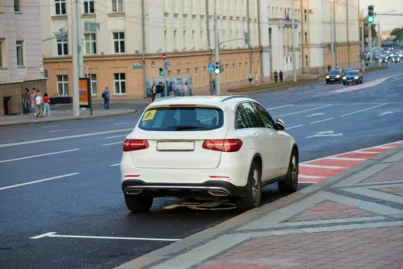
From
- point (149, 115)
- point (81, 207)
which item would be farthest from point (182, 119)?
point (81, 207)

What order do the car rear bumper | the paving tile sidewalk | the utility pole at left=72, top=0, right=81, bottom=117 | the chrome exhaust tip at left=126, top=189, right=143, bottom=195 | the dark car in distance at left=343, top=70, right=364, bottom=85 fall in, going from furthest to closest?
the dark car in distance at left=343, top=70, right=364, bottom=85
the utility pole at left=72, top=0, right=81, bottom=117
the chrome exhaust tip at left=126, top=189, right=143, bottom=195
the car rear bumper
the paving tile sidewalk

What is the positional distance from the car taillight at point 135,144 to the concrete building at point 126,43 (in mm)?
60281

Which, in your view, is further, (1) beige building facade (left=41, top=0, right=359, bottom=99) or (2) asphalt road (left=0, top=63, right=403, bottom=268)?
(1) beige building facade (left=41, top=0, right=359, bottom=99)

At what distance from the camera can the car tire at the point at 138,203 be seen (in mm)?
13180

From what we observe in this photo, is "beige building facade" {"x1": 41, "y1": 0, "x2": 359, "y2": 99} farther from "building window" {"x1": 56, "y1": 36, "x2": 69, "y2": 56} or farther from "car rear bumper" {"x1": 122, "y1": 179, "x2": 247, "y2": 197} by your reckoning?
Result: "car rear bumper" {"x1": 122, "y1": 179, "x2": 247, "y2": 197}

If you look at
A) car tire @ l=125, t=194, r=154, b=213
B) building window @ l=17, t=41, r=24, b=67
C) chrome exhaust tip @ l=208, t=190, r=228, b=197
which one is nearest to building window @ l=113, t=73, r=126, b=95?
building window @ l=17, t=41, r=24, b=67

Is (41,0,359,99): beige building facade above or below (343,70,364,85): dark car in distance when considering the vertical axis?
above

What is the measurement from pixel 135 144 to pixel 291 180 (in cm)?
337

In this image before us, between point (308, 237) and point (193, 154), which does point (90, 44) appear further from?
point (308, 237)

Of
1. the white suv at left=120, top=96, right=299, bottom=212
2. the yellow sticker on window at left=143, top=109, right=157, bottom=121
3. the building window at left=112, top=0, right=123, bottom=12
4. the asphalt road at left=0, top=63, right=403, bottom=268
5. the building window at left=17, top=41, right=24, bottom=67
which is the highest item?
the building window at left=112, top=0, right=123, bottom=12

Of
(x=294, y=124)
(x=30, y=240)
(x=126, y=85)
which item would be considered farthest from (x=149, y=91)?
(x=30, y=240)

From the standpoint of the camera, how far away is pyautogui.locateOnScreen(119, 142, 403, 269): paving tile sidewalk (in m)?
8.90

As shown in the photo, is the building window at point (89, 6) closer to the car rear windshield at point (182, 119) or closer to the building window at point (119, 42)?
the building window at point (119, 42)

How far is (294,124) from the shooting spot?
3666 cm
